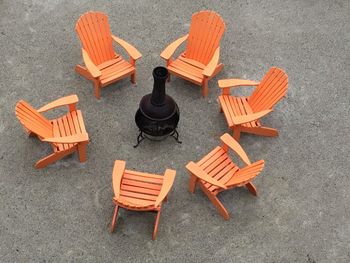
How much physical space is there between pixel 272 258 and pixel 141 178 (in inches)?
81.0

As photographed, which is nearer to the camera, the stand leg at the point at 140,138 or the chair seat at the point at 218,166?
the chair seat at the point at 218,166

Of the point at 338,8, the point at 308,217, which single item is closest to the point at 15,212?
the point at 308,217

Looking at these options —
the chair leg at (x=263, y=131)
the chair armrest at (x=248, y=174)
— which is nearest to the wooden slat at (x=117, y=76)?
the chair leg at (x=263, y=131)

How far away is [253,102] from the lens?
7.43 metres

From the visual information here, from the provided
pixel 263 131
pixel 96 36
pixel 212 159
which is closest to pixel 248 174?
pixel 212 159

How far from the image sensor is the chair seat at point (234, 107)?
23.8 ft

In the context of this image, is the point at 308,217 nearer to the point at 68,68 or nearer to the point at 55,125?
the point at 55,125

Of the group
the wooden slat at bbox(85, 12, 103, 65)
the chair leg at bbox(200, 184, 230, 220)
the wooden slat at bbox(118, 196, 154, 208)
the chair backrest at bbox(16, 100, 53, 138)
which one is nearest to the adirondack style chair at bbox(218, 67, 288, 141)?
the chair leg at bbox(200, 184, 230, 220)

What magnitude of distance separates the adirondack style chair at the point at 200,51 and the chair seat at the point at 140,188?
6.53 ft

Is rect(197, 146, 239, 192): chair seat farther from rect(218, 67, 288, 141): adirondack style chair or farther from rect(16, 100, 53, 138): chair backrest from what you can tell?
rect(16, 100, 53, 138): chair backrest

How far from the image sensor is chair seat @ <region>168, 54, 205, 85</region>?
7688 mm

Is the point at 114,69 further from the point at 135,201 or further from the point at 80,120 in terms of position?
the point at 135,201

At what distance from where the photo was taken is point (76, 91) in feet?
25.6

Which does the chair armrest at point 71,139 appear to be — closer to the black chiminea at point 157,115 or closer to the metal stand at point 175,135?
the black chiminea at point 157,115
